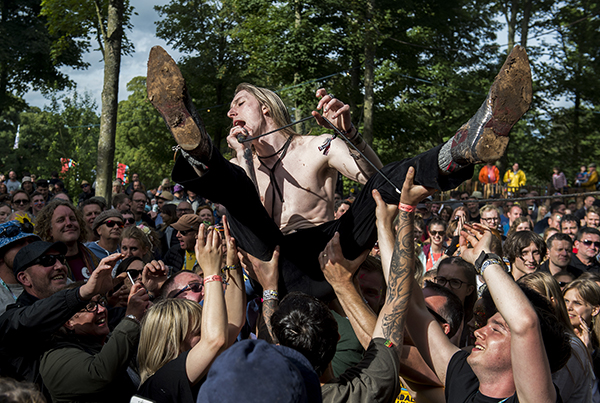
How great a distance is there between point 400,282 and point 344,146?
121 cm

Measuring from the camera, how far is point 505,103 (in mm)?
2525

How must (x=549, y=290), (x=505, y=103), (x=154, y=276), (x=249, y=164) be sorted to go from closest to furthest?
(x=505, y=103) → (x=549, y=290) → (x=249, y=164) → (x=154, y=276)

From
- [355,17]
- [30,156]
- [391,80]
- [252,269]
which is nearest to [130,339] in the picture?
[252,269]

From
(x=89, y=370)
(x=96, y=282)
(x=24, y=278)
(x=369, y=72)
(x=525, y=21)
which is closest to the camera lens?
(x=89, y=370)

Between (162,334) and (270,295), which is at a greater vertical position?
(270,295)

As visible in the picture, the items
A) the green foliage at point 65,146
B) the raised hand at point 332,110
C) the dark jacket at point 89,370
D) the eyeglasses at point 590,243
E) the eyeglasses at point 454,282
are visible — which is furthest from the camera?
the green foliage at point 65,146

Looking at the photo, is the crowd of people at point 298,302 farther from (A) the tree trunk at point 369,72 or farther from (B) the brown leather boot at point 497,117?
(A) the tree trunk at point 369,72

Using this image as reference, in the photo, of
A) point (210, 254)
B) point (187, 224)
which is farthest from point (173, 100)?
point (187, 224)

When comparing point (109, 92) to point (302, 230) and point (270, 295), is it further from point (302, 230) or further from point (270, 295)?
point (270, 295)

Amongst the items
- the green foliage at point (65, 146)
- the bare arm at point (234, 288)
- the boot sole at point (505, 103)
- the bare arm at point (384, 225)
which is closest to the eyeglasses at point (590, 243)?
the bare arm at point (384, 225)

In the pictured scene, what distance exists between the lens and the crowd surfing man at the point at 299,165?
2.59m

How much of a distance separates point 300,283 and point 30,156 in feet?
121

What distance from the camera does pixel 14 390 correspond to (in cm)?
192

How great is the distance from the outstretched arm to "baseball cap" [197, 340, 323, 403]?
1.90m
